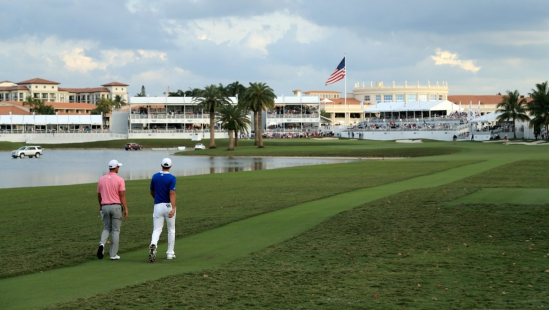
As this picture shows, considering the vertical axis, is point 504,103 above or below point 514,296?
above

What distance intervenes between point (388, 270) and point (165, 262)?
15.8 feet

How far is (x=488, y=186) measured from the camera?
29297 mm

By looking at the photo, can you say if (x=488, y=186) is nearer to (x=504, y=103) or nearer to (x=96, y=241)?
(x=96, y=241)

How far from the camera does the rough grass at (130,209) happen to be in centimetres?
1645

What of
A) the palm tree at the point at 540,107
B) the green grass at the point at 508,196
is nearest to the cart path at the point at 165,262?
the green grass at the point at 508,196

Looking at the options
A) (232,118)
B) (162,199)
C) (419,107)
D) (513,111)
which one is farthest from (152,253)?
(419,107)

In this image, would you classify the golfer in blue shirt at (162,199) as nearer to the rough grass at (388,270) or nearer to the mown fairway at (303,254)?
the mown fairway at (303,254)

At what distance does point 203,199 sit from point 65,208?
5.61 m

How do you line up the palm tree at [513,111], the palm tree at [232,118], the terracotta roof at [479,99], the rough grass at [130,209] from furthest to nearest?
the terracotta roof at [479,99] → the palm tree at [513,111] → the palm tree at [232,118] → the rough grass at [130,209]

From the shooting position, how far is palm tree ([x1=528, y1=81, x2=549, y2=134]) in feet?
331

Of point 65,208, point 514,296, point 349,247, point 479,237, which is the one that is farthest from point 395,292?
point 65,208

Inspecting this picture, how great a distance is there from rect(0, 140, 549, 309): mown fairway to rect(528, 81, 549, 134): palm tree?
7787 centimetres

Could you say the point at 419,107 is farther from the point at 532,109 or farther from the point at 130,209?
the point at 130,209

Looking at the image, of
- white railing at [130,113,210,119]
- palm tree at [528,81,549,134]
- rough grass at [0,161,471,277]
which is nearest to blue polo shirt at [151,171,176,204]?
rough grass at [0,161,471,277]
